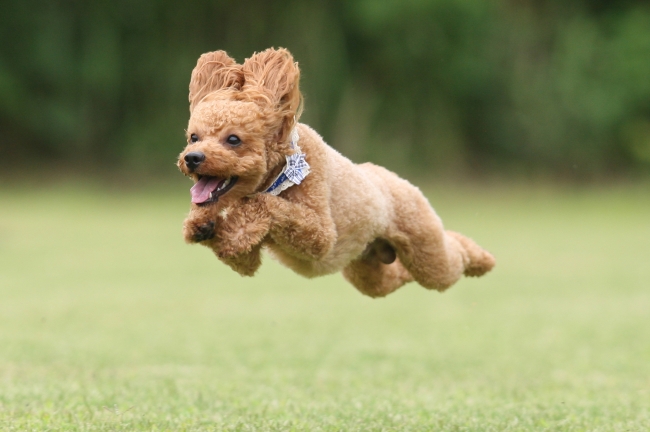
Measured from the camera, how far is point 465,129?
31.2 meters

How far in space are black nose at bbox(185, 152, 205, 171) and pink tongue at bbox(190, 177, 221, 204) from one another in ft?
0.42

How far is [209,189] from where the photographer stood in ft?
14.2

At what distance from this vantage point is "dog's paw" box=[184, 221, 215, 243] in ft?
14.0

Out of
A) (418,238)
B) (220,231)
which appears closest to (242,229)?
(220,231)

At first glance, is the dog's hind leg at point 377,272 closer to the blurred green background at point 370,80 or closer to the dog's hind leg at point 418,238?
the dog's hind leg at point 418,238

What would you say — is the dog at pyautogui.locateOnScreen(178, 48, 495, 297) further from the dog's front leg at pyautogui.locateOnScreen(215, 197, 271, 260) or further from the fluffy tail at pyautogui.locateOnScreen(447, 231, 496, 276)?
the fluffy tail at pyautogui.locateOnScreen(447, 231, 496, 276)

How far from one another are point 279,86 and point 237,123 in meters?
0.33

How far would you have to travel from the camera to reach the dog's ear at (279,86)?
14.9 feet

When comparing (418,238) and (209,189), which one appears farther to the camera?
(418,238)

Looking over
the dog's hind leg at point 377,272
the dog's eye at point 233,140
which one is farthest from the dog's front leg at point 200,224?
the dog's hind leg at point 377,272

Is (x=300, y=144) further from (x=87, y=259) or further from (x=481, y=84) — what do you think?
(x=481, y=84)

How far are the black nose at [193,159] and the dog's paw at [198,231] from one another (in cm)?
26

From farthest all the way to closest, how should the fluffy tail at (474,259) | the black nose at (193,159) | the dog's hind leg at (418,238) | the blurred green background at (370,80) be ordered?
1. the blurred green background at (370,80)
2. the fluffy tail at (474,259)
3. the dog's hind leg at (418,238)
4. the black nose at (193,159)

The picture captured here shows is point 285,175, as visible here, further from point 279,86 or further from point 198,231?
point 198,231
